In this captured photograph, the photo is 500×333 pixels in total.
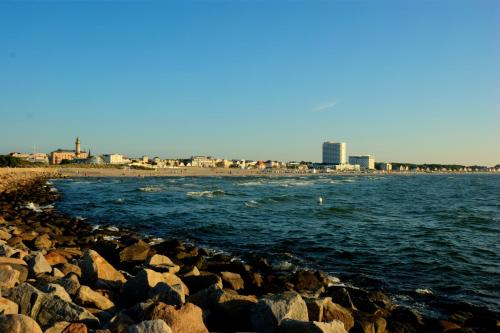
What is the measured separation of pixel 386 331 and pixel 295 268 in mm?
5058

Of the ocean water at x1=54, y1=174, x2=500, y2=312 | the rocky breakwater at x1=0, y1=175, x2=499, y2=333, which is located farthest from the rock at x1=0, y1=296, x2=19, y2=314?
the ocean water at x1=54, y1=174, x2=500, y2=312

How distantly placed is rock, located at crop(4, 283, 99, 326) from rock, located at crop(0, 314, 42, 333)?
61 cm

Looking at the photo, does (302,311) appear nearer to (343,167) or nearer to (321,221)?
(321,221)

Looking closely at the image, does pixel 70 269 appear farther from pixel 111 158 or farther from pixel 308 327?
pixel 111 158

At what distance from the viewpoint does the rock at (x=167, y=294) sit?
5.30 m

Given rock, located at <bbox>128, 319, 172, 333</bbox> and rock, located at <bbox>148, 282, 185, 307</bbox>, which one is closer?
rock, located at <bbox>128, 319, 172, 333</bbox>

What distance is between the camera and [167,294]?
17.7ft

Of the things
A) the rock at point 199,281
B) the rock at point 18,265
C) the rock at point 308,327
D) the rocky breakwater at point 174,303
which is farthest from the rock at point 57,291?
the rock at point 308,327

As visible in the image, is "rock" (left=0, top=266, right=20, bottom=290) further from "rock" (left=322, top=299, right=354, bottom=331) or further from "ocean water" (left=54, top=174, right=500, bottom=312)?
"ocean water" (left=54, top=174, right=500, bottom=312)

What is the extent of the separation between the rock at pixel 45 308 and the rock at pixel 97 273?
5.31 ft

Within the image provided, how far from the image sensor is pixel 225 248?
1388cm

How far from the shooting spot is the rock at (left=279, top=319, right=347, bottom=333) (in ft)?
14.3

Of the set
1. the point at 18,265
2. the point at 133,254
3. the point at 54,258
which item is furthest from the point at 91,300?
the point at 133,254

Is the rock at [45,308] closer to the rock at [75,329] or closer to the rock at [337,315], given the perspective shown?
the rock at [75,329]
